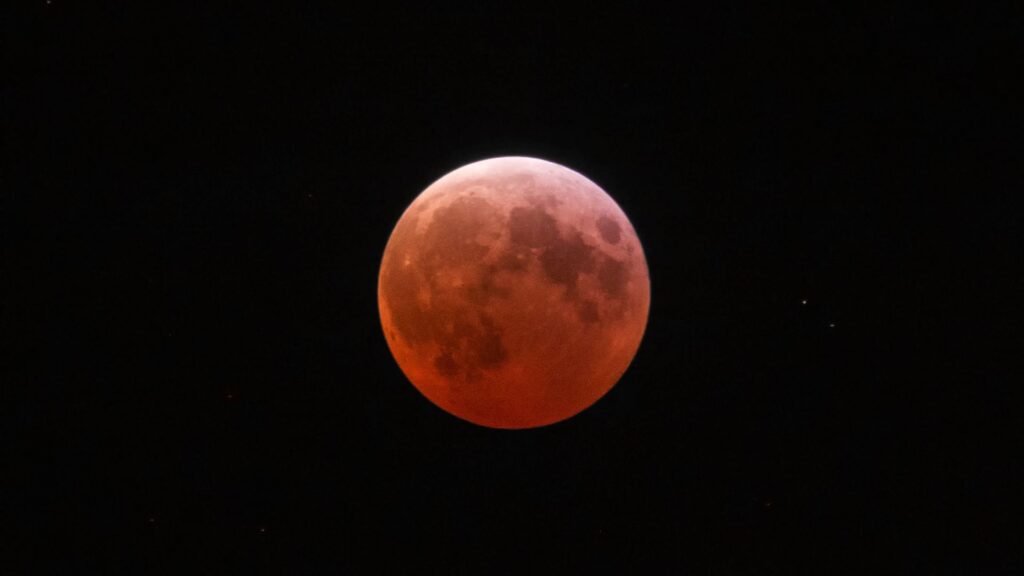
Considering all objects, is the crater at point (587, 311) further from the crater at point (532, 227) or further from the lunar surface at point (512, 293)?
the crater at point (532, 227)

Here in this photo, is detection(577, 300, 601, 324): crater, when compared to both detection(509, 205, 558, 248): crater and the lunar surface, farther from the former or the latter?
detection(509, 205, 558, 248): crater

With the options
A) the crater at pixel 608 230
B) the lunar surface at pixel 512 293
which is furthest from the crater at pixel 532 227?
the crater at pixel 608 230

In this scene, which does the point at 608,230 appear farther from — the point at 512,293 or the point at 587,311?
the point at 512,293

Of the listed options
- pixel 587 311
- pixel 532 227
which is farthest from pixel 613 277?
pixel 532 227

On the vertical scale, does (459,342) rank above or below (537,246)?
below

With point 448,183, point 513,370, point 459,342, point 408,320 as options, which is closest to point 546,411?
point 513,370

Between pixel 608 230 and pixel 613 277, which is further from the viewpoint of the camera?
pixel 608 230

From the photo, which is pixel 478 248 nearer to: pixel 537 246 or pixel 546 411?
pixel 537 246

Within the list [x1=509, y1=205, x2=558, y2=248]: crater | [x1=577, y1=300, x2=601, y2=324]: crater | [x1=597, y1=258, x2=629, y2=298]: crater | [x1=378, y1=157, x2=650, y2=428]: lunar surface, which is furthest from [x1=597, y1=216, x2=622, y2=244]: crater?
[x1=577, y1=300, x2=601, y2=324]: crater
